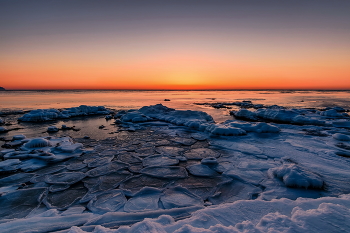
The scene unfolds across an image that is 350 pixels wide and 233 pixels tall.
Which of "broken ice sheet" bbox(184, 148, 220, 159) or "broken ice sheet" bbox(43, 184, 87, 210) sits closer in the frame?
"broken ice sheet" bbox(43, 184, 87, 210)

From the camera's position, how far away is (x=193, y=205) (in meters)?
3.51

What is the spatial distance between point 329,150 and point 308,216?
5.60 m

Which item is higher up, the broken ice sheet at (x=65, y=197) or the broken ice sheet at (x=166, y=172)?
→ the broken ice sheet at (x=166, y=172)

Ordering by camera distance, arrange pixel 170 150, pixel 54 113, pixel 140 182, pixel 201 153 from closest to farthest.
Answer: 1. pixel 140 182
2. pixel 201 153
3. pixel 170 150
4. pixel 54 113

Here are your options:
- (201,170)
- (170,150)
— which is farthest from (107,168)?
(201,170)

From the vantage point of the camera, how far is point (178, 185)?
439 cm

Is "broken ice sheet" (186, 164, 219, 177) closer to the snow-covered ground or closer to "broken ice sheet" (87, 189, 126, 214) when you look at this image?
the snow-covered ground

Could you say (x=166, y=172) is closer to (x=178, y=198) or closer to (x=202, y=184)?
(x=202, y=184)

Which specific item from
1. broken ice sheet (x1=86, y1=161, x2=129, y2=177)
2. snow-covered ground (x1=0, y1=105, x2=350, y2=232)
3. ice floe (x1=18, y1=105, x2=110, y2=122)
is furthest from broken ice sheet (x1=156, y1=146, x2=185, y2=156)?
ice floe (x1=18, y1=105, x2=110, y2=122)

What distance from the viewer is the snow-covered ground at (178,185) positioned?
273 cm

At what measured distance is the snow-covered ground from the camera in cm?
273

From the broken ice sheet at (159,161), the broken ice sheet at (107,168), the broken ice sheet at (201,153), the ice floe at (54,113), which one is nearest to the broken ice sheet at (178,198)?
the broken ice sheet at (159,161)

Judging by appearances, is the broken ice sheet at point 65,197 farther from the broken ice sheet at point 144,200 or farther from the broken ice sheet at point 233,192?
the broken ice sheet at point 233,192

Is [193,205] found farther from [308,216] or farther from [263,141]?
[263,141]
